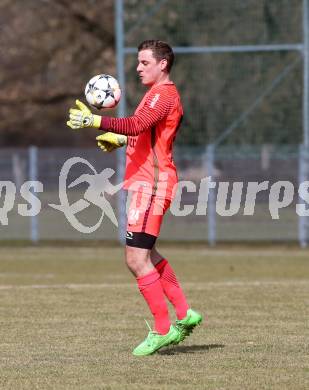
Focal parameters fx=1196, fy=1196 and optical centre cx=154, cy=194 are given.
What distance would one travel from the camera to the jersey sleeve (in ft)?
25.1

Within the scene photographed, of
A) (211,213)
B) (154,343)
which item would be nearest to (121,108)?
(211,213)

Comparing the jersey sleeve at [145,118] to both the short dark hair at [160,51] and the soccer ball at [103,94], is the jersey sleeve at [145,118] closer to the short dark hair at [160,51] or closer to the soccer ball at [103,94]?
the short dark hair at [160,51]

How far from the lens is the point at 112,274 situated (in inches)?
615

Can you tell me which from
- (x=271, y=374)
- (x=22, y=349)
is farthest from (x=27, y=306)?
(x=271, y=374)

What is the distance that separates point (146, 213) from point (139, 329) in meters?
1.77

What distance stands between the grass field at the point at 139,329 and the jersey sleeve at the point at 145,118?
1.49m

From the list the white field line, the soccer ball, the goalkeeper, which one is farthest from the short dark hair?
the white field line

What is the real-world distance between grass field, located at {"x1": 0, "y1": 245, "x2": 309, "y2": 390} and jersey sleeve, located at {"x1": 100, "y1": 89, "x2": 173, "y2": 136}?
58.8 inches

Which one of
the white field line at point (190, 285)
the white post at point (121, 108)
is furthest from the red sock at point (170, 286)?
the white post at point (121, 108)

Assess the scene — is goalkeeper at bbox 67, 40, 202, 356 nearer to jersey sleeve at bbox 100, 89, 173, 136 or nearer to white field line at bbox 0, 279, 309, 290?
jersey sleeve at bbox 100, 89, 173, 136

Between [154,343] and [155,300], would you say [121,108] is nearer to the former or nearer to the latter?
[155,300]

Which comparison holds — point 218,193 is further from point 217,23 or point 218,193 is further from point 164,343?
point 164,343

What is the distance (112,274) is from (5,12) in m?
18.8

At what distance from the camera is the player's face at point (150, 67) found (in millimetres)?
8078
